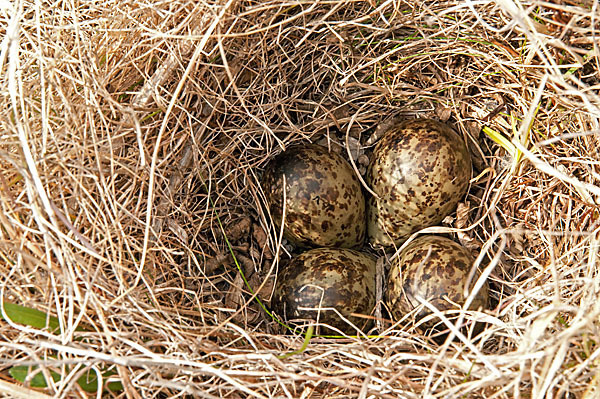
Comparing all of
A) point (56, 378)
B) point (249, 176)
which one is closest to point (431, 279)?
point (249, 176)

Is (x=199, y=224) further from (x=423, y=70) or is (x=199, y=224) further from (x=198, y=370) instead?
(x=423, y=70)

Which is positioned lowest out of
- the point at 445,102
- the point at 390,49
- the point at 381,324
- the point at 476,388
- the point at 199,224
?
the point at 381,324

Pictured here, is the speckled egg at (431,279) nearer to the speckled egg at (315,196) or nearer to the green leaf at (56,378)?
the speckled egg at (315,196)

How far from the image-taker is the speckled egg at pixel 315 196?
1.54 m

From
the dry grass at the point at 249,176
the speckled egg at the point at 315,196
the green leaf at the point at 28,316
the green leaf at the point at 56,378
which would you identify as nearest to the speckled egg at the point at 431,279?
the dry grass at the point at 249,176

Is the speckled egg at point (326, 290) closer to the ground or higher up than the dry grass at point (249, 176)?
closer to the ground

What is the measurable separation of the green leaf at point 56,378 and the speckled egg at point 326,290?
1.73 ft

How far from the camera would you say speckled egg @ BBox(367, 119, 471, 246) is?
4.94 ft

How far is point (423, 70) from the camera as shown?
1.76 m

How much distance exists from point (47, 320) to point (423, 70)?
140 cm

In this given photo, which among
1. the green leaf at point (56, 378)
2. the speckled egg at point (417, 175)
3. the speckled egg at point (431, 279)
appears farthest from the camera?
the speckled egg at point (417, 175)

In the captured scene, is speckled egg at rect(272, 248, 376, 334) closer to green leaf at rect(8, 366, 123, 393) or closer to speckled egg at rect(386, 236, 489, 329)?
speckled egg at rect(386, 236, 489, 329)

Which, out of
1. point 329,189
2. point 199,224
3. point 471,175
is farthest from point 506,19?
point 199,224

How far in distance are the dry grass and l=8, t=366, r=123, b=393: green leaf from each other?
0.11 feet
